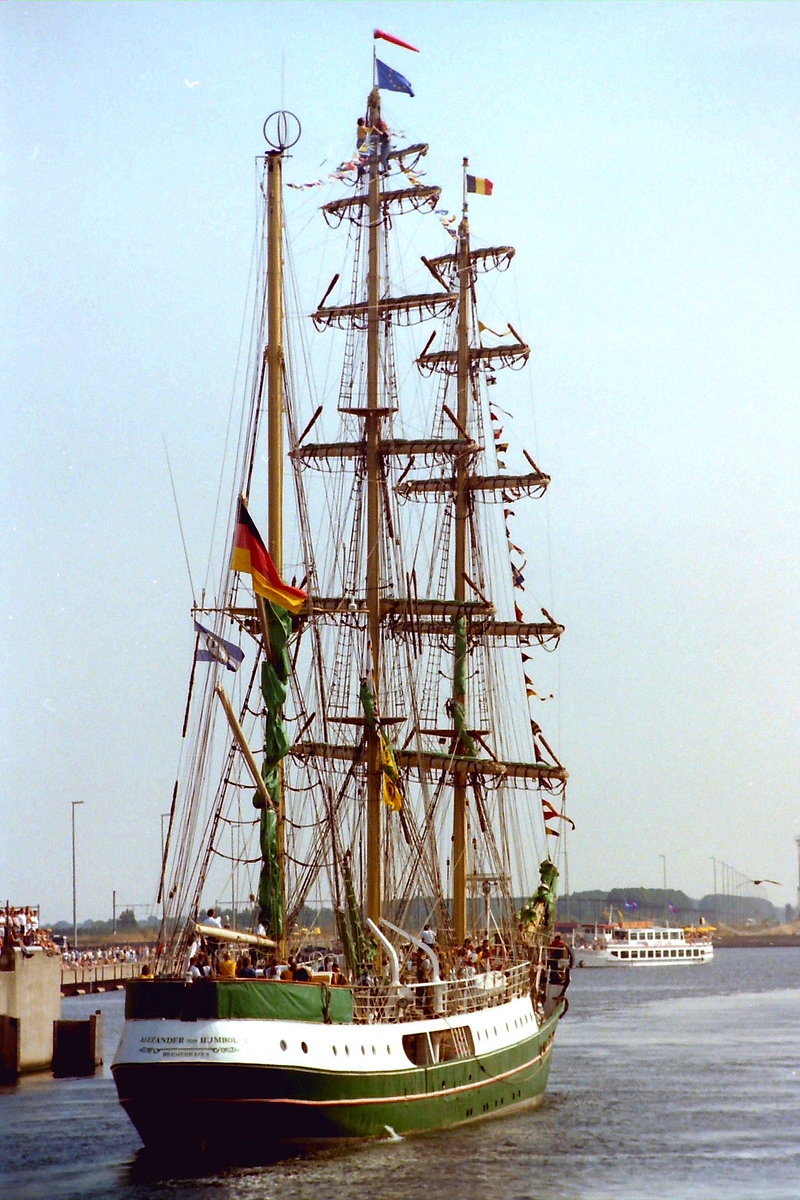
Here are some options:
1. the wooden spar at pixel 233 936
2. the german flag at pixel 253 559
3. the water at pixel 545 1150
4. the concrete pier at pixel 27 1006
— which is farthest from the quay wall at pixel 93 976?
the wooden spar at pixel 233 936

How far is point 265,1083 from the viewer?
137 feet

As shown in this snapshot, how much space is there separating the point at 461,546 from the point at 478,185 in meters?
13.9

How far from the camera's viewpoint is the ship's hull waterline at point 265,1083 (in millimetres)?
41094

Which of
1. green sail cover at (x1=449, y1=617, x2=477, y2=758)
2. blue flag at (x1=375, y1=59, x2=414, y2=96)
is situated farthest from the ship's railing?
blue flag at (x1=375, y1=59, x2=414, y2=96)

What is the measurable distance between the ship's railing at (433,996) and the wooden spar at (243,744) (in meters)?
5.11

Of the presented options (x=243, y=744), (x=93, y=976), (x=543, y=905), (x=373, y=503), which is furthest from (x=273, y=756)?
(x=93, y=976)

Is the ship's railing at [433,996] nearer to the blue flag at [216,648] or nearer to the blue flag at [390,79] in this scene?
the blue flag at [216,648]

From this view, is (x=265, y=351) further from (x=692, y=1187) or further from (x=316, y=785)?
(x=692, y=1187)

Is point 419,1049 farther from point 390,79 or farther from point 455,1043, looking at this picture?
point 390,79

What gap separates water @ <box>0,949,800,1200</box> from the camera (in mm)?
41406

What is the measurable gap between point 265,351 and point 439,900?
55.1 feet

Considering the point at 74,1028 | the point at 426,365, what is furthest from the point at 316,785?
the point at 426,365

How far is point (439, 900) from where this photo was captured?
185ft

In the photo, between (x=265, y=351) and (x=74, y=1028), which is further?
(x=74, y=1028)
